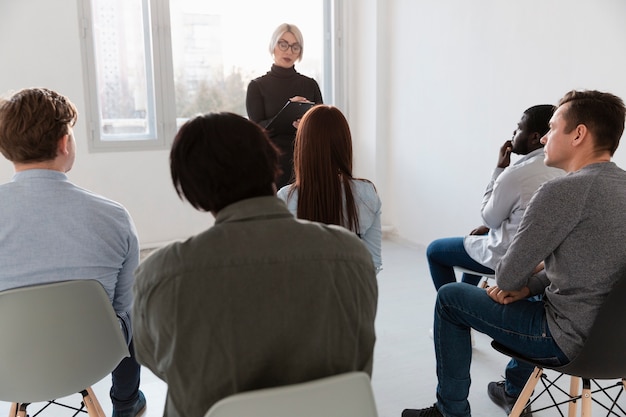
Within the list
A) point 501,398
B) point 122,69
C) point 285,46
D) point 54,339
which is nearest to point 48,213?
point 54,339

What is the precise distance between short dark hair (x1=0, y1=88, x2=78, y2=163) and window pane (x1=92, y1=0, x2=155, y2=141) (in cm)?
282

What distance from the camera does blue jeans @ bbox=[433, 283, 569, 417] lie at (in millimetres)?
1693

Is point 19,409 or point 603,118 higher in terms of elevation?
point 603,118

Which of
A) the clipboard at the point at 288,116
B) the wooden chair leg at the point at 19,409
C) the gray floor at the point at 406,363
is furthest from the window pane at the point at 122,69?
the wooden chair leg at the point at 19,409

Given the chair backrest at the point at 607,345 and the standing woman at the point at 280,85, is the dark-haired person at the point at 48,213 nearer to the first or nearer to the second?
the chair backrest at the point at 607,345

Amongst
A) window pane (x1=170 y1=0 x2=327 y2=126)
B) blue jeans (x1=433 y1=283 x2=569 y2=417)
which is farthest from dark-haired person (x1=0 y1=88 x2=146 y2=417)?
window pane (x1=170 y1=0 x2=327 y2=126)

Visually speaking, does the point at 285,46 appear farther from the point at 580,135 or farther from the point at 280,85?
the point at 580,135

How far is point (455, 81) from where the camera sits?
419 cm

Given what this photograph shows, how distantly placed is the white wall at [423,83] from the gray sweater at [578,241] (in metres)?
1.82

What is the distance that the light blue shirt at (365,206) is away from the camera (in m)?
2.00

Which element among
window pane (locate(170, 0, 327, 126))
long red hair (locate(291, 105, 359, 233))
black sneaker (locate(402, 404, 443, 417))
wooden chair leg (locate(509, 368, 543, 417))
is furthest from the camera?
window pane (locate(170, 0, 327, 126))

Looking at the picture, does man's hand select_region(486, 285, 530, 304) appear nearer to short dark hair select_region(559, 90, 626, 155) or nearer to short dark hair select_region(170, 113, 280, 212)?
short dark hair select_region(559, 90, 626, 155)

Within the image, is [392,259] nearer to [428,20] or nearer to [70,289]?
[428,20]

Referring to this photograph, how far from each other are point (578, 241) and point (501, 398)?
3.34ft
